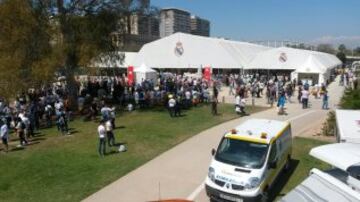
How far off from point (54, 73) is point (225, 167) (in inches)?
655

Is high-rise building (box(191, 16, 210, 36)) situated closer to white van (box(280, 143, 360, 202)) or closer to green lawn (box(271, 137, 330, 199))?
green lawn (box(271, 137, 330, 199))

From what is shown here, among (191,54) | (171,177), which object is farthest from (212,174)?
(191,54)

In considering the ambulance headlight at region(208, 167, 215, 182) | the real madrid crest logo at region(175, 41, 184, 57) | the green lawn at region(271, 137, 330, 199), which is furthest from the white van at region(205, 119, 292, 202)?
the real madrid crest logo at region(175, 41, 184, 57)

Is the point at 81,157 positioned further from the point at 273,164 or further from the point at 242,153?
the point at 273,164

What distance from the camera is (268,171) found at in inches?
445

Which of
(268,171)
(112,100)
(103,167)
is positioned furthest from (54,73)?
(268,171)

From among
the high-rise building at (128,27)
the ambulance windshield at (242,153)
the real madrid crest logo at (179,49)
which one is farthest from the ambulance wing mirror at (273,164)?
the real madrid crest logo at (179,49)

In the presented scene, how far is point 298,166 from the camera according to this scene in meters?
14.9

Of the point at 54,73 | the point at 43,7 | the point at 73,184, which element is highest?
the point at 43,7

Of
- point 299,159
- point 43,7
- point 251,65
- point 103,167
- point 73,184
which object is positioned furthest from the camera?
point 251,65

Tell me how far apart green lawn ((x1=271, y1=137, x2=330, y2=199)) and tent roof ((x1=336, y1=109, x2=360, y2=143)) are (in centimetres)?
188

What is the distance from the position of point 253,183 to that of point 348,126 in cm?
328

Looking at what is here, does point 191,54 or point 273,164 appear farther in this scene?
point 191,54

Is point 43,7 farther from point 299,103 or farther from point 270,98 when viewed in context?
point 299,103
